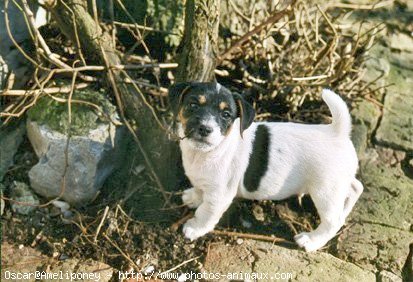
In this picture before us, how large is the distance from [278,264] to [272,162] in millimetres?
939

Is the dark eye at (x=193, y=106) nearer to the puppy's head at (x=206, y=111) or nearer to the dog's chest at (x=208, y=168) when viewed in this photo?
the puppy's head at (x=206, y=111)

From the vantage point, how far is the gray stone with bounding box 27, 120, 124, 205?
4695 mm

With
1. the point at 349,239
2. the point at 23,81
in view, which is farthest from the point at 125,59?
the point at 349,239

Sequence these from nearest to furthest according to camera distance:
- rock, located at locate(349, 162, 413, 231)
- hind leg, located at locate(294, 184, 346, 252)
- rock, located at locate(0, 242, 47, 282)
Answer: rock, located at locate(0, 242, 47, 282) < hind leg, located at locate(294, 184, 346, 252) < rock, located at locate(349, 162, 413, 231)

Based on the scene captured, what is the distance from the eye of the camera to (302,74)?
221 inches

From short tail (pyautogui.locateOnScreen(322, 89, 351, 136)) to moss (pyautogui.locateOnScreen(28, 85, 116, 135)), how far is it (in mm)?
2183

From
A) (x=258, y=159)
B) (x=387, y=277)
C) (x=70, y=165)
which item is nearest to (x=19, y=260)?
(x=70, y=165)

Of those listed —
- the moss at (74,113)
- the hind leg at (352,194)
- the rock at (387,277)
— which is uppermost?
the moss at (74,113)

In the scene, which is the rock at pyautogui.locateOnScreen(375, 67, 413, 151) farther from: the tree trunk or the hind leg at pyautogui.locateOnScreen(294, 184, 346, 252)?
the tree trunk

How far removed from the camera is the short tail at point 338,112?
4.10m

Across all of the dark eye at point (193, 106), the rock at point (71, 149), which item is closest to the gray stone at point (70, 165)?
the rock at point (71, 149)

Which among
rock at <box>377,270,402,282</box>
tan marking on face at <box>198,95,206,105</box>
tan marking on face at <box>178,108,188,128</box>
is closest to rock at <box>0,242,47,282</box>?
tan marking on face at <box>178,108,188,128</box>

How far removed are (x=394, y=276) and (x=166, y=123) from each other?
2.61m

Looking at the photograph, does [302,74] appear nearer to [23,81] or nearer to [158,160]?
[158,160]
